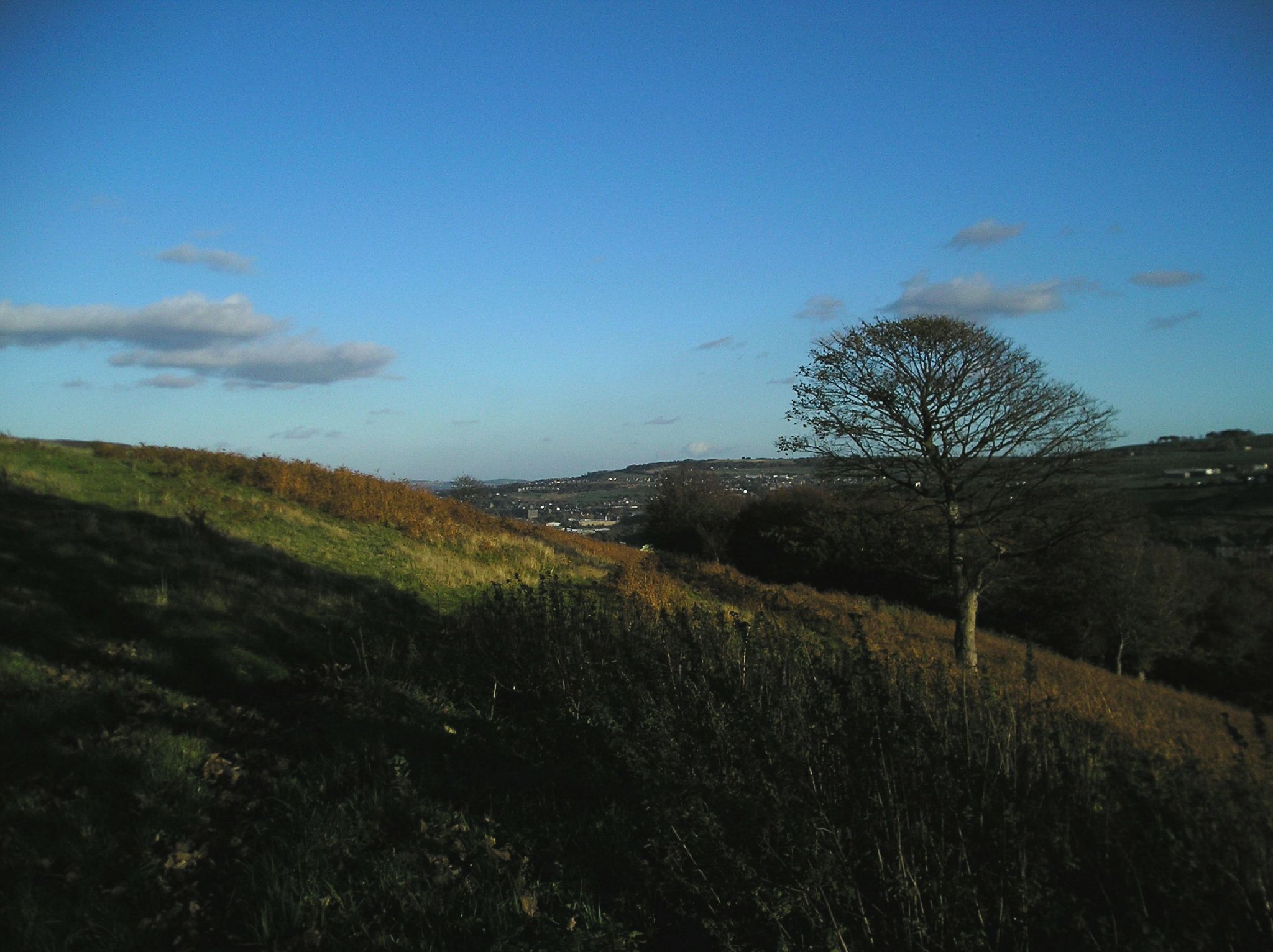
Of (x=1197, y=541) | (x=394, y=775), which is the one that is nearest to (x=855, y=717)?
(x=394, y=775)

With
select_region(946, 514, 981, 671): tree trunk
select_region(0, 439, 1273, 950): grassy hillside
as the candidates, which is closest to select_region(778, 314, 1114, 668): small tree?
select_region(946, 514, 981, 671): tree trunk

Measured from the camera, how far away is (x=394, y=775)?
513 centimetres

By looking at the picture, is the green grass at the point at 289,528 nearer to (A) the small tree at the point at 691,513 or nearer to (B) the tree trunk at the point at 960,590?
(B) the tree trunk at the point at 960,590

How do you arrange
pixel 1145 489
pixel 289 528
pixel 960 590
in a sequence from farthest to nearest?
pixel 1145 489, pixel 960 590, pixel 289 528

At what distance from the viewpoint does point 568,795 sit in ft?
17.3

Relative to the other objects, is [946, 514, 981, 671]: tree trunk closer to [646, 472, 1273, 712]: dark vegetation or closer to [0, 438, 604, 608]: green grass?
[646, 472, 1273, 712]: dark vegetation

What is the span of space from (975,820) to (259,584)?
8.94 metres

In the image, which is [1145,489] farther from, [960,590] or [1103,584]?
[960,590]

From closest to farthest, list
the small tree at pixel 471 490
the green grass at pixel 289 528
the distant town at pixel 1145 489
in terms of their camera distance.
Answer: the green grass at pixel 289 528 → the distant town at pixel 1145 489 → the small tree at pixel 471 490

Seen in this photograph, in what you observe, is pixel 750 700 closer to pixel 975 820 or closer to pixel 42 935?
pixel 975 820

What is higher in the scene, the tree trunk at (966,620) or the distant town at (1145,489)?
the distant town at (1145,489)

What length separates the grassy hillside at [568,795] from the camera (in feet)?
11.1

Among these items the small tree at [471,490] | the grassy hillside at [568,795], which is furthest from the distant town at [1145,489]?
the grassy hillside at [568,795]

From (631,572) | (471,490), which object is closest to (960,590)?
(631,572)
